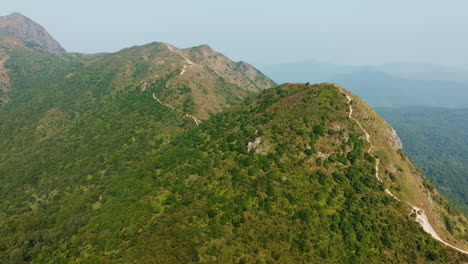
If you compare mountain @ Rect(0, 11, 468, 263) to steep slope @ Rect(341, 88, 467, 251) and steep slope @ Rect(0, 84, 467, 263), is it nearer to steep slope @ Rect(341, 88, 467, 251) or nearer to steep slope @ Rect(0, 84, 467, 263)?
steep slope @ Rect(0, 84, 467, 263)

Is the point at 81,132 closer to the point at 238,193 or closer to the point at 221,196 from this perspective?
the point at 221,196

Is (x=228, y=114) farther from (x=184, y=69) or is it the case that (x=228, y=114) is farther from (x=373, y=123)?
(x=184, y=69)

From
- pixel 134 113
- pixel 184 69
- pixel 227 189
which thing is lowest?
pixel 227 189

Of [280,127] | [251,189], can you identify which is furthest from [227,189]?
[280,127]

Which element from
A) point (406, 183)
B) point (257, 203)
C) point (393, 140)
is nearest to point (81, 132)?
point (257, 203)

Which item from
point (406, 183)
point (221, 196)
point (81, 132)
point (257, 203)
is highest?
point (81, 132)

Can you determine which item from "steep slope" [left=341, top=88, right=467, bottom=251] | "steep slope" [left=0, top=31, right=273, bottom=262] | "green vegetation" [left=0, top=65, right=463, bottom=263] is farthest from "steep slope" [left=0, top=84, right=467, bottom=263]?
"steep slope" [left=0, top=31, right=273, bottom=262]

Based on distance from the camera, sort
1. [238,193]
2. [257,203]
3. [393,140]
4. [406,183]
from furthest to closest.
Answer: [393,140], [406,183], [238,193], [257,203]

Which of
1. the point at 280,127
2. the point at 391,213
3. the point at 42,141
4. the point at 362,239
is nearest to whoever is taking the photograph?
the point at 362,239
